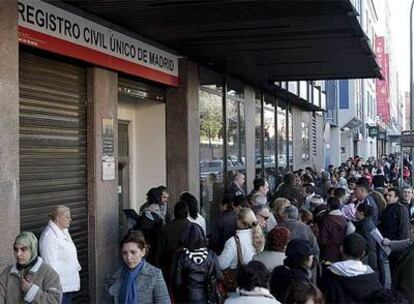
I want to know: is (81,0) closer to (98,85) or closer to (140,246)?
(98,85)

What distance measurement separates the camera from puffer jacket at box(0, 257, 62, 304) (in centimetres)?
482

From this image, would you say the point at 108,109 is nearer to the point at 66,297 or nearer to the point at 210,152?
the point at 66,297

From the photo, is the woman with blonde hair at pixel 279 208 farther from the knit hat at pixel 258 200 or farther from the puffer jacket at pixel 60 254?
the puffer jacket at pixel 60 254

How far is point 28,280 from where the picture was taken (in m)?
4.85

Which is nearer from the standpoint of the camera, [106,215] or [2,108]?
[2,108]

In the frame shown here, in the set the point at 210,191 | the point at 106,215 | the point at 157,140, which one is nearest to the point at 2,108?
the point at 106,215

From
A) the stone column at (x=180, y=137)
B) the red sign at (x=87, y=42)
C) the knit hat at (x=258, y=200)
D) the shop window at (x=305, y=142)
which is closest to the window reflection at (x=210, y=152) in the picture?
the stone column at (x=180, y=137)

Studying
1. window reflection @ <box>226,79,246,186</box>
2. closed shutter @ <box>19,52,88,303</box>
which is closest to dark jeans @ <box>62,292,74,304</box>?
closed shutter @ <box>19,52,88,303</box>

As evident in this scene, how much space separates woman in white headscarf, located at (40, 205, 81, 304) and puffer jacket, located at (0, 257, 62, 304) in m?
1.20

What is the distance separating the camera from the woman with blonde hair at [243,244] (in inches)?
259

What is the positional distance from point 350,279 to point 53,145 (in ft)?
13.2

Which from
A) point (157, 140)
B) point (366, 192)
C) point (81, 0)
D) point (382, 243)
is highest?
point (81, 0)

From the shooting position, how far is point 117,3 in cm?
748

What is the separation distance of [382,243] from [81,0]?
4908 mm
